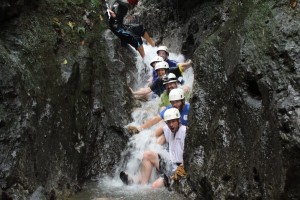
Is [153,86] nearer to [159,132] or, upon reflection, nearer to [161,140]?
[159,132]

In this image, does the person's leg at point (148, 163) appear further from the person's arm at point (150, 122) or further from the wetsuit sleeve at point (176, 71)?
the wetsuit sleeve at point (176, 71)

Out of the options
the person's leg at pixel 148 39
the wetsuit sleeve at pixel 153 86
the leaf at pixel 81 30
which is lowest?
the wetsuit sleeve at pixel 153 86

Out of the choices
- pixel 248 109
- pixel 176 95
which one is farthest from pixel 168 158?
pixel 248 109

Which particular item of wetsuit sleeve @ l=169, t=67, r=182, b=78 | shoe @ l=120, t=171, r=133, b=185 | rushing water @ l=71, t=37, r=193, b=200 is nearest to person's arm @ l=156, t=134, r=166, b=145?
rushing water @ l=71, t=37, r=193, b=200

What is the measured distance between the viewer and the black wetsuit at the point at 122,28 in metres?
13.5

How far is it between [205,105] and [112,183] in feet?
10.6

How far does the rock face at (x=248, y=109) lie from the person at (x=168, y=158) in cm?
70

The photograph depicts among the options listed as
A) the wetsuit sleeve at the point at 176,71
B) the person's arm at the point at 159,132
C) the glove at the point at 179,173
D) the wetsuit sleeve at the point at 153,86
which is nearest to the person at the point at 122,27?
the wetsuit sleeve at the point at 176,71

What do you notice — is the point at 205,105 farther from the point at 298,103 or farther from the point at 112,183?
the point at 112,183

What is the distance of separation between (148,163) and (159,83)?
338cm

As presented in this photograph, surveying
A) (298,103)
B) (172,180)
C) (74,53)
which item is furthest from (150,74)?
(298,103)

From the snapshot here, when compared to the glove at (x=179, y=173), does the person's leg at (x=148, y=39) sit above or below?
above

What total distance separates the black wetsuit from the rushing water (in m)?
0.86

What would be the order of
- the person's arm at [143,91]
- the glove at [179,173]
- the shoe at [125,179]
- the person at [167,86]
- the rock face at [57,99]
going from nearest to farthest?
the rock face at [57,99] → the glove at [179,173] → the shoe at [125,179] → the person at [167,86] → the person's arm at [143,91]
